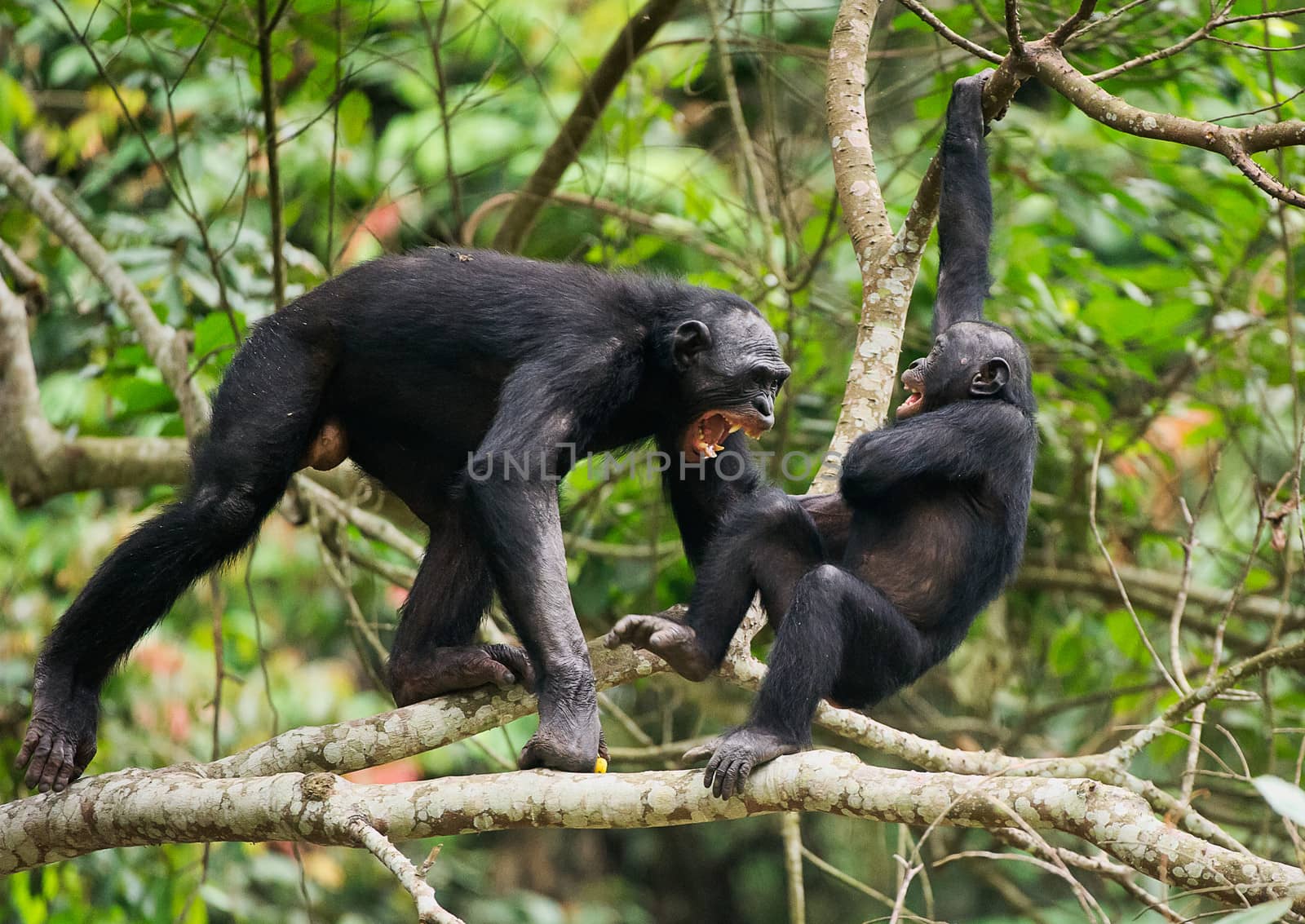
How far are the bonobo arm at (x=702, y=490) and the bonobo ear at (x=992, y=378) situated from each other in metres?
0.93

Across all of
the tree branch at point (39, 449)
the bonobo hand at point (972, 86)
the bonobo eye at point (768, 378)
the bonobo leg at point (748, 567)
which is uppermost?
the bonobo hand at point (972, 86)

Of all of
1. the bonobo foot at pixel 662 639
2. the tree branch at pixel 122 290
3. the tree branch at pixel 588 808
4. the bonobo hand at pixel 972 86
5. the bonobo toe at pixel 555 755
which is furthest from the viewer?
the tree branch at pixel 122 290

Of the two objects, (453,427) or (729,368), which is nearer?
(729,368)

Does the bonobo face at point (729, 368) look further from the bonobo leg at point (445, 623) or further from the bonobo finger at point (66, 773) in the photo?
the bonobo finger at point (66, 773)

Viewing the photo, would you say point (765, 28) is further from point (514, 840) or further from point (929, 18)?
point (514, 840)

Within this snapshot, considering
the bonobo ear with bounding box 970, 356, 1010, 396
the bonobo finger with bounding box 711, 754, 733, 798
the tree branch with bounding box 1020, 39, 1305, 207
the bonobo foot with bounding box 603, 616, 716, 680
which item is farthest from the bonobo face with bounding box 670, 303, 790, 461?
the bonobo finger with bounding box 711, 754, 733, 798

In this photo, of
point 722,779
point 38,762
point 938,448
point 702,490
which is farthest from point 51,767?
point 938,448

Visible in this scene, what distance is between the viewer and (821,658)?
3.72m

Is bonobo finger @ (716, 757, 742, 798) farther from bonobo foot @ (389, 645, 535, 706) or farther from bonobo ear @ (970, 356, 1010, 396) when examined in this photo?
bonobo ear @ (970, 356, 1010, 396)

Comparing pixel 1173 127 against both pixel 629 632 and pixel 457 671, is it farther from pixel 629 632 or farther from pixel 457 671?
pixel 457 671

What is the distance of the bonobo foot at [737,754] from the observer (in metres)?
3.13

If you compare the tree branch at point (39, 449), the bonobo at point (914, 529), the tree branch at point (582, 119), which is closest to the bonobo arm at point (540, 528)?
the bonobo at point (914, 529)

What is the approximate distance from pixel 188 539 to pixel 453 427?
968 mm

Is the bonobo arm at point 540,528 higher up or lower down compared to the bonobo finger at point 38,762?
higher up
